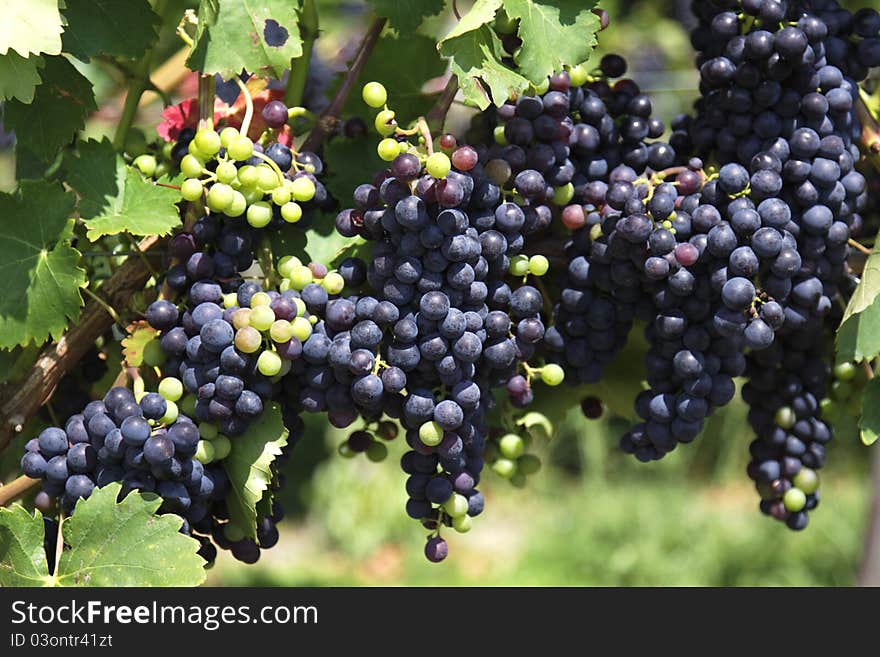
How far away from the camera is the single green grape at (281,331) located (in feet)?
3.14

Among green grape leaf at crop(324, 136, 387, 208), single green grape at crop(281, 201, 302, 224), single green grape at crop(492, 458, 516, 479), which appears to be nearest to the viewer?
single green grape at crop(281, 201, 302, 224)

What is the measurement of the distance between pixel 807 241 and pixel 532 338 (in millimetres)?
316

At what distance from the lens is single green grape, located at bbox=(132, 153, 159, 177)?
1.18 meters

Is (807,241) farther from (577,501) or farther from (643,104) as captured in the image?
(577,501)

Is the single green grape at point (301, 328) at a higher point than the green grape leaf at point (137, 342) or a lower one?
lower

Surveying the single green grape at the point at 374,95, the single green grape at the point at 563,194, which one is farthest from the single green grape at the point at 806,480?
the single green grape at the point at 374,95

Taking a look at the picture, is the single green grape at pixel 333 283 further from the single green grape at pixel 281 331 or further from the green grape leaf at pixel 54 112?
the green grape leaf at pixel 54 112

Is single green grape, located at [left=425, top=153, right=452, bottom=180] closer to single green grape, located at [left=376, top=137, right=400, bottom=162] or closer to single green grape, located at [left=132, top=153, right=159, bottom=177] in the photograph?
single green grape, located at [left=376, top=137, right=400, bottom=162]

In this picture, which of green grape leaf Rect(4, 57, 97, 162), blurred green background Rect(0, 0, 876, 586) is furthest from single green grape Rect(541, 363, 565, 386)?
blurred green background Rect(0, 0, 876, 586)

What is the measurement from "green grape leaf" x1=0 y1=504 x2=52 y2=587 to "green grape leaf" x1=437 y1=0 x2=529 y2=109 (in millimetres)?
633

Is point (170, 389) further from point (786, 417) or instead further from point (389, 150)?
point (786, 417)

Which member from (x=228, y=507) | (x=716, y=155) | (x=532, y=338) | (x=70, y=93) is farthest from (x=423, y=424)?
(x=70, y=93)

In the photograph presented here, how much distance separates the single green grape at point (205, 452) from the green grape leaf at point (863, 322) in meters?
0.68

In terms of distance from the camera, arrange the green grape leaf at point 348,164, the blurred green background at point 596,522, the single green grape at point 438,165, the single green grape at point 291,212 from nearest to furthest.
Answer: the single green grape at point 438,165
the single green grape at point 291,212
the green grape leaf at point 348,164
the blurred green background at point 596,522
